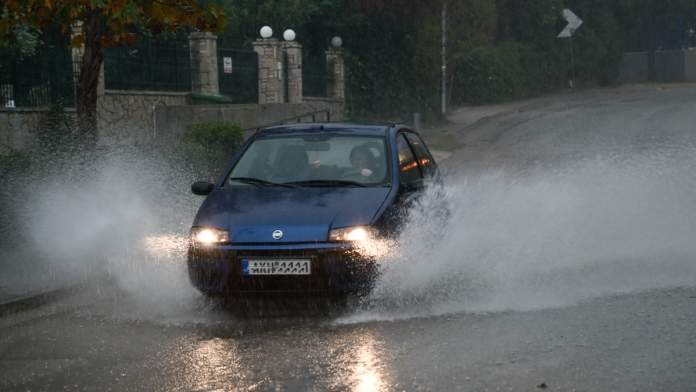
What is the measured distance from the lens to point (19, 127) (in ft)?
49.5

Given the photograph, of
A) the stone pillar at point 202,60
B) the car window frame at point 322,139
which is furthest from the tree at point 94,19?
the stone pillar at point 202,60

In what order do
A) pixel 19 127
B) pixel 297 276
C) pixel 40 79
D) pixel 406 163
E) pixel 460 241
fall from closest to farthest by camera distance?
pixel 297 276 → pixel 406 163 → pixel 460 241 → pixel 19 127 → pixel 40 79

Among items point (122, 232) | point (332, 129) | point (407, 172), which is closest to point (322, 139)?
point (332, 129)

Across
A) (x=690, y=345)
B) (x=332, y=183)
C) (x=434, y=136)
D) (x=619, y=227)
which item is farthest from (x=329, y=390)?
(x=434, y=136)

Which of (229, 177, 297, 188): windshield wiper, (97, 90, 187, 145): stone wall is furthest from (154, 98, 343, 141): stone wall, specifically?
(229, 177, 297, 188): windshield wiper

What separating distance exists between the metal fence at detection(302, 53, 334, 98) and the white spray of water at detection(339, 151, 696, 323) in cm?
1412

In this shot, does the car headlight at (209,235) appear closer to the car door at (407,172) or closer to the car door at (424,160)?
the car door at (407,172)

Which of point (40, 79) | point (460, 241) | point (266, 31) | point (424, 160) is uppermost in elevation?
point (266, 31)

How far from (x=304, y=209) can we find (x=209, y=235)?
2.54 feet

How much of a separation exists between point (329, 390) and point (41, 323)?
10.6 ft

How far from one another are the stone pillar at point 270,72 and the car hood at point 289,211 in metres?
17.4

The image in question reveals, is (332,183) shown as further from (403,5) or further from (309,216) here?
(403,5)

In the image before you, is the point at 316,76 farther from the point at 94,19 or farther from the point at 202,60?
the point at 94,19

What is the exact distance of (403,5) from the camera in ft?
88.1
